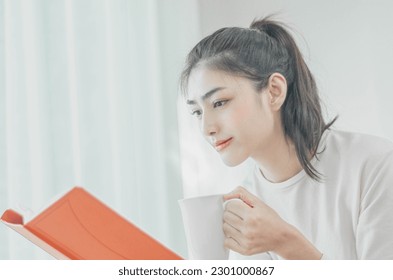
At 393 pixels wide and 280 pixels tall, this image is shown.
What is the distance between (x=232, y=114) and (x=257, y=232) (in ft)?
0.65

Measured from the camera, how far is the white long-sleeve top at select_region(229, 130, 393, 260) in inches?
33.7

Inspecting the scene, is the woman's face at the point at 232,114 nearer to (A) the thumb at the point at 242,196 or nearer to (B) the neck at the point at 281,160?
(B) the neck at the point at 281,160

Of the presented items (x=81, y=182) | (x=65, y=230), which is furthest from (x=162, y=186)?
(x=65, y=230)

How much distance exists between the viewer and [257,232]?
2.64ft

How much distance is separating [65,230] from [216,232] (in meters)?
0.27

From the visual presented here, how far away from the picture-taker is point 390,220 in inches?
33.5

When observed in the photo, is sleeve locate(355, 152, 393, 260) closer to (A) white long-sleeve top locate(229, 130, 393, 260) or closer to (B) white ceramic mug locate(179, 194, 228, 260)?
(A) white long-sleeve top locate(229, 130, 393, 260)

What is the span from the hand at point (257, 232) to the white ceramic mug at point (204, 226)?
0.04 feet

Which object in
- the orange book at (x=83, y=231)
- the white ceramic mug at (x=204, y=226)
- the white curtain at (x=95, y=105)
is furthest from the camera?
the white curtain at (x=95, y=105)

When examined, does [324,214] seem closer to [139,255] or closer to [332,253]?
[332,253]

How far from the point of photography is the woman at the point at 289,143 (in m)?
0.87

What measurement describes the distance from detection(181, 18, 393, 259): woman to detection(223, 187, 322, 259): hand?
5 centimetres

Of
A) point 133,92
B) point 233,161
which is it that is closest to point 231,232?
point 233,161

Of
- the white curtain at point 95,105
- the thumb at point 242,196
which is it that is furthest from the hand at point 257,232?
the white curtain at point 95,105
